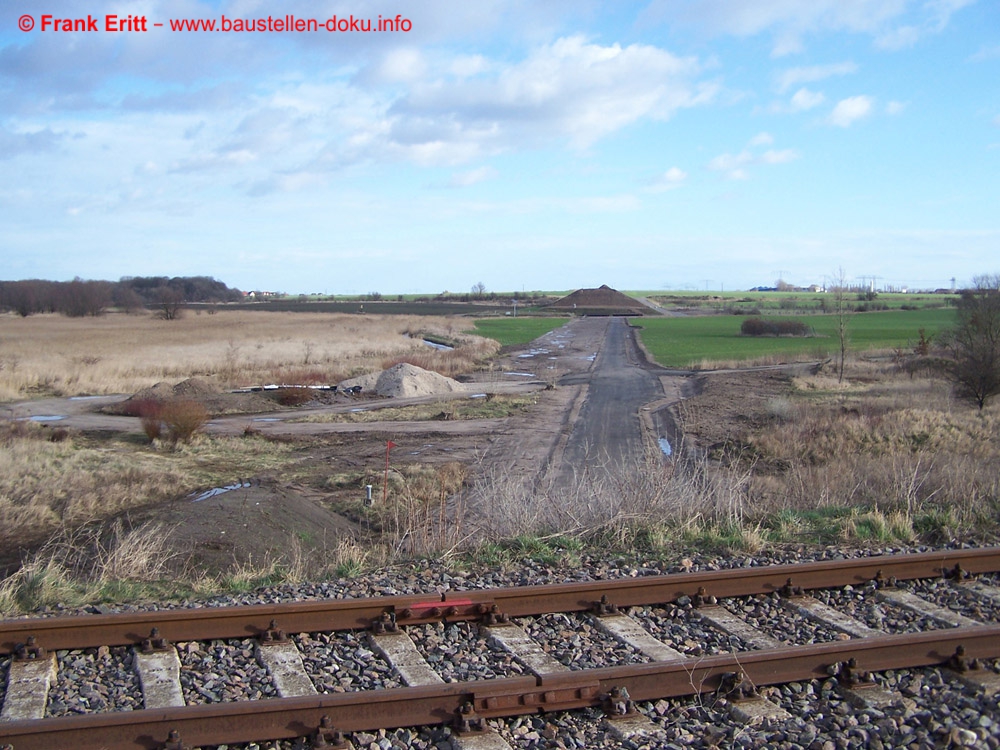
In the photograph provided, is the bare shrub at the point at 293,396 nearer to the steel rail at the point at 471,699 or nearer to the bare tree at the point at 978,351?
the bare tree at the point at 978,351

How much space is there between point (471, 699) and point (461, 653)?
1.00 m

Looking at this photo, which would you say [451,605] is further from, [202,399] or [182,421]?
[202,399]

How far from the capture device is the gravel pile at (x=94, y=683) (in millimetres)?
5375

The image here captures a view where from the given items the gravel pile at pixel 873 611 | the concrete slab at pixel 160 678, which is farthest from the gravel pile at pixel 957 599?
the concrete slab at pixel 160 678

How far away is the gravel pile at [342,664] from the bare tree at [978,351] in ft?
109

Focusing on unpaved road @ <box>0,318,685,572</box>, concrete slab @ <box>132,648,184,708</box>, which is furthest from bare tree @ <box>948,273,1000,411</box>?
concrete slab @ <box>132,648,184,708</box>

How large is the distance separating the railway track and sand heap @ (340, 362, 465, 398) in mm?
33401

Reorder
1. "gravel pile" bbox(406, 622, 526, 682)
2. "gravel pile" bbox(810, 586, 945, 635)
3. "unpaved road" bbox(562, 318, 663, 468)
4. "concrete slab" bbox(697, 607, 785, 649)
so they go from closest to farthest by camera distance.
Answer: "gravel pile" bbox(406, 622, 526, 682) < "concrete slab" bbox(697, 607, 785, 649) < "gravel pile" bbox(810, 586, 945, 635) < "unpaved road" bbox(562, 318, 663, 468)

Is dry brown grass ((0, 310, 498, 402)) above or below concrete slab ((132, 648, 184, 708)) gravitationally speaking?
below

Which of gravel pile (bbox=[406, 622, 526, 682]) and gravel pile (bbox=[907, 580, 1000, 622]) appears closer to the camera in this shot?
gravel pile (bbox=[406, 622, 526, 682])

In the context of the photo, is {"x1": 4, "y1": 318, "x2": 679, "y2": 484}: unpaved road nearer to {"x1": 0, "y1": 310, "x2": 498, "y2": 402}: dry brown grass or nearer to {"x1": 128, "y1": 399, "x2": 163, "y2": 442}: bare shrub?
{"x1": 128, "y1": 399, "x2": 163, "y2": 442}: bare shrub

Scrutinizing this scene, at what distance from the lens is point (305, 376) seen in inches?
1800

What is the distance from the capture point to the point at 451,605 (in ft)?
22.5

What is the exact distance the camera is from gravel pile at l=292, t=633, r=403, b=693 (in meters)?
5.79
